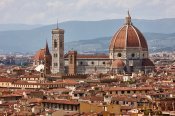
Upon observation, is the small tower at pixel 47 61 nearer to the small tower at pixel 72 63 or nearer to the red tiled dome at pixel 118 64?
the small tower at pixel 72 63

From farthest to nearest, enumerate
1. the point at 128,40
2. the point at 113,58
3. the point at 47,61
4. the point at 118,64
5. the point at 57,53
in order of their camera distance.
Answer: the point at 57,53 → the point at 128,40 → the point at 113,58 → the point at 47,61 → the point at 118,64

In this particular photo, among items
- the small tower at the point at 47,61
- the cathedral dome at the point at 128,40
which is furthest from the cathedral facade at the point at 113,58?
the small tower at the point at 47,61

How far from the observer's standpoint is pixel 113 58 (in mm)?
112438

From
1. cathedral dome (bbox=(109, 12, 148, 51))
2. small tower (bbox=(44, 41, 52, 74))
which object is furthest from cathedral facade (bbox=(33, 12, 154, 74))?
small tower (bbox=(44, 41, 52, 74))

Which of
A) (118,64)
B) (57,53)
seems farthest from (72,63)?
(118,64)

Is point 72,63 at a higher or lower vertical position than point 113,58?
lower

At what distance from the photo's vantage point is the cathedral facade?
363ft

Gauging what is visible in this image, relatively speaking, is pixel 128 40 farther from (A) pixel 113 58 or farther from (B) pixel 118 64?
(B) pixel 118 64

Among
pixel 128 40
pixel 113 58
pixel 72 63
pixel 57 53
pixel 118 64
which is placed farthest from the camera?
pixel 57 53

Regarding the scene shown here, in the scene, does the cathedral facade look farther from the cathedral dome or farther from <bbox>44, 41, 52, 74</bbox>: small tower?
<bbox>44, 41, 52, 74</bbox>: small tower

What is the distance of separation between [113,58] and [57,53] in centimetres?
882

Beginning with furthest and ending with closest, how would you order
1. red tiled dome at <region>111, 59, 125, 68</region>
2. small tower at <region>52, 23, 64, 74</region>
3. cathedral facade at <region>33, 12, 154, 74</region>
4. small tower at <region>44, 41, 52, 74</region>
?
1. small tower at <region>52, 23, 64, 74</region>
2. cathedral facade at <region>33, 12, 154, 74</region>
3. red tiled dome at <region>111, 59, 125, 68</region>
4. small tower at <region>44, 41, 52, 74</region>

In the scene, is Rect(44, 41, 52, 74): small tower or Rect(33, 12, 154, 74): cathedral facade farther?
Rect(33, 12, 154, 74): cathedral facade

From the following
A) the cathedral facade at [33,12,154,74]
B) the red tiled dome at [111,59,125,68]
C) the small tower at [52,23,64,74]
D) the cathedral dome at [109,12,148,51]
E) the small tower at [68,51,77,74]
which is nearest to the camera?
the red tiled dome at [111,59,125,68]
